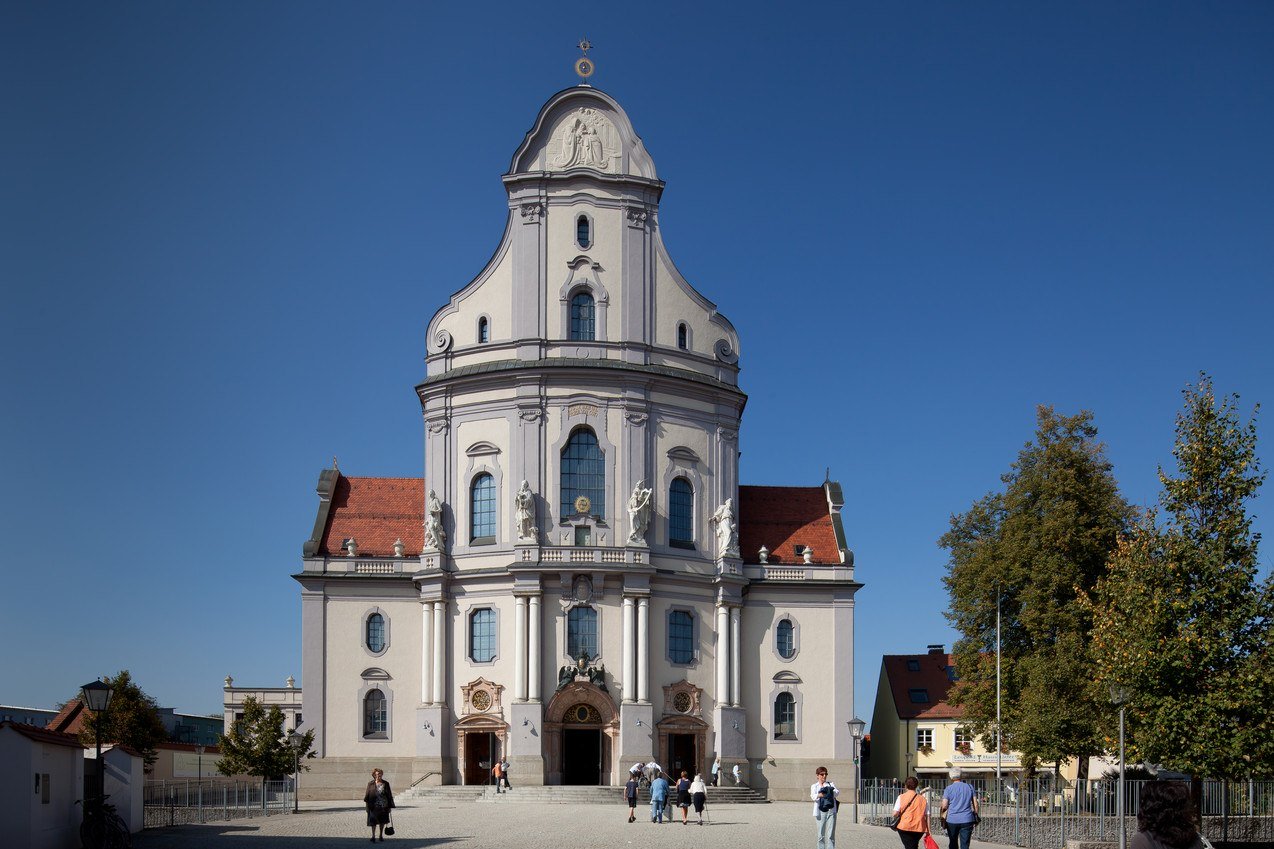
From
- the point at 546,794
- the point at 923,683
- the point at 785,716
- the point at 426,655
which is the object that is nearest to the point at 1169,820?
the point at 546,794

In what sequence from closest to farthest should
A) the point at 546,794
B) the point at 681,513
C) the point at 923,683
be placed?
1. the point at 546,794
2. the point at 681,513
3. the point at 923,683

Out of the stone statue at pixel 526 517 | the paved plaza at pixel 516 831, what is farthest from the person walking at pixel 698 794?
the stone statue at pixel 526 517

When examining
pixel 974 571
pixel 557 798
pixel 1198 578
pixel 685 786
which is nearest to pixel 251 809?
pixel 557 798

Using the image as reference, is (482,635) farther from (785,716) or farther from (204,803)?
(204,803)

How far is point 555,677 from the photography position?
186 feet

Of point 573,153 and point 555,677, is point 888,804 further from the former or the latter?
point 573,153

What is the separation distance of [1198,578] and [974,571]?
2116 cm

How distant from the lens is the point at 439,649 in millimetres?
58156

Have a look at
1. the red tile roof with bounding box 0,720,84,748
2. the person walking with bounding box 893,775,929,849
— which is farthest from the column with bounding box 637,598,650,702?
the person walking with bounding box 893,775,929,849

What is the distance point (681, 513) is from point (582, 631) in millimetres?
6627

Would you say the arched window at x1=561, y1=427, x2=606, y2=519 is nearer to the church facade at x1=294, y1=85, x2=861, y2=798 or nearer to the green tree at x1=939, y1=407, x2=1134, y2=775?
the church facade at x1=294, y1=85, x2=861, y2=798

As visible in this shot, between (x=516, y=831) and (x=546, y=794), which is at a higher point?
(x=516, y=831)

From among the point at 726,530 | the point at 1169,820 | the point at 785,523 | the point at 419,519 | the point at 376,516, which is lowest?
the point at 1169,820

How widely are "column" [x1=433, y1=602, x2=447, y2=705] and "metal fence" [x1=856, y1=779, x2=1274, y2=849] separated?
25196 mm
